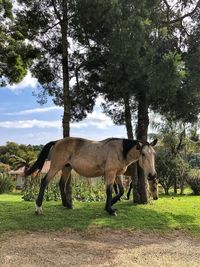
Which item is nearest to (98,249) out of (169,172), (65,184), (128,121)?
(65,184)

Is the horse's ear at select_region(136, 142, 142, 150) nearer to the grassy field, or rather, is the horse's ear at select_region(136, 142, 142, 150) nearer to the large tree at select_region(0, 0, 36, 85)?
the grassy field

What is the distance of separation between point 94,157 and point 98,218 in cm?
149

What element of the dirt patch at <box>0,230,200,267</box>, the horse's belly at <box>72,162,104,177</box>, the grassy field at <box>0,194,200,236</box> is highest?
the horse's belly at <box>72,162,104,177</box>

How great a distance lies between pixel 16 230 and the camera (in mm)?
8672

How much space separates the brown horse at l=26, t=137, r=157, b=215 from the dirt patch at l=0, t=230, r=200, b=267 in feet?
5.43

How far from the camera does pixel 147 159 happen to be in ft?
31.6

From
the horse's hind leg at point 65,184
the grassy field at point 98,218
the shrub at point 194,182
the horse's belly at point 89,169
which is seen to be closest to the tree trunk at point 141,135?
the grassy field at point 98,218

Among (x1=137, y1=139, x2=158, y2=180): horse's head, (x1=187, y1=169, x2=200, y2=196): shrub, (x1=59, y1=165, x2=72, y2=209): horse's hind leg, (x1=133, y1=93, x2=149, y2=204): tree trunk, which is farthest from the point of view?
(x1=187, y1=169, x2=200, y2=196): shrub

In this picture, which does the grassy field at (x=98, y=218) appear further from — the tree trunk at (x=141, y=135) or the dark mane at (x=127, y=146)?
the dark mane at (x=127, y=146)

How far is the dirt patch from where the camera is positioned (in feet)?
23.1

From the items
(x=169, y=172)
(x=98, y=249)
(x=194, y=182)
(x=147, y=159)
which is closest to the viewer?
(x=98, y=249)

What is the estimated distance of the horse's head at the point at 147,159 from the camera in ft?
31.3

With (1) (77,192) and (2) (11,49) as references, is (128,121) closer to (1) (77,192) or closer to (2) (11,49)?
(1) (77,192)

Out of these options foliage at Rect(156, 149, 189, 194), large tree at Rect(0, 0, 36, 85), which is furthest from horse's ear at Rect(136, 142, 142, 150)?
foliage at Rect(156, 149, 189, 194)
